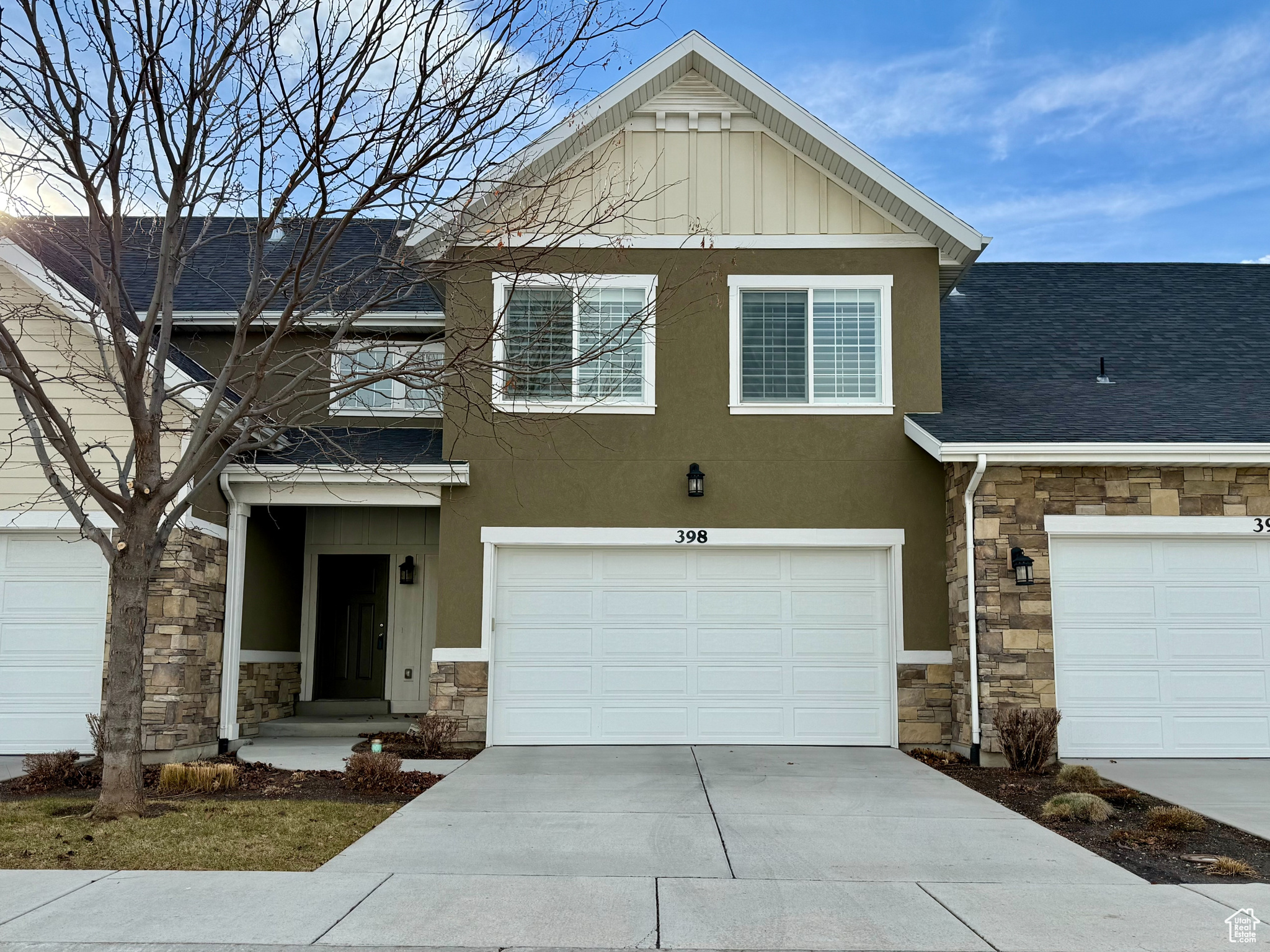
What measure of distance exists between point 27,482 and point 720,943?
8.79 meters

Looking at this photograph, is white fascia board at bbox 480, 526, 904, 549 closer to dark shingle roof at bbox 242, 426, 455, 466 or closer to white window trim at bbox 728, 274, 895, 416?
dark shingle roof at bbox 242, 426, 455, 466

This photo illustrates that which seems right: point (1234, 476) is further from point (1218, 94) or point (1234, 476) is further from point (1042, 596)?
point (1218, 94)

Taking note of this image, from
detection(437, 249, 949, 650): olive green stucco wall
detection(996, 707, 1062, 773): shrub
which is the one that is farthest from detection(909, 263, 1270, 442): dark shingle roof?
detection(996, 707, 1062, 773): shrub

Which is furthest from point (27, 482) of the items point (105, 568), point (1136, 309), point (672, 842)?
point (1136, 309)

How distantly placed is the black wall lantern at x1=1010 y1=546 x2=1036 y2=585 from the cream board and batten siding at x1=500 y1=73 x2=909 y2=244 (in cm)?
363

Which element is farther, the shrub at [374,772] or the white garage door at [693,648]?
the white garage door at [693,648]

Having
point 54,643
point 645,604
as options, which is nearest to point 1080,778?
point 645,604

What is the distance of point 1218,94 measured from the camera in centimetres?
1916

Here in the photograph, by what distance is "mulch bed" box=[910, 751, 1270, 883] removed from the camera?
246 inches

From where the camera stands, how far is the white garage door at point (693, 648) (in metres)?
11.1

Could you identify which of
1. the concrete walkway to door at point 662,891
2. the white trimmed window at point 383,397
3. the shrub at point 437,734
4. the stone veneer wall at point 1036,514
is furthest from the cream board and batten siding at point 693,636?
the concrete walkway to door at point 662,891

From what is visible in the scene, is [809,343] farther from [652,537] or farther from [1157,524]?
[1157,524]

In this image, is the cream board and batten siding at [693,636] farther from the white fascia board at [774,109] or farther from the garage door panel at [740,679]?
the white fascia board at [774,109]

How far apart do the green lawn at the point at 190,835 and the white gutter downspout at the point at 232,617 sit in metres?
2.89
